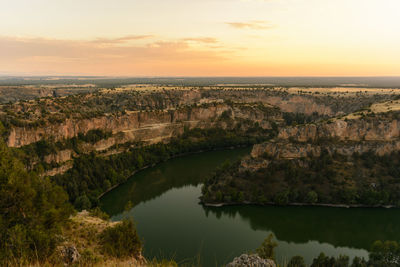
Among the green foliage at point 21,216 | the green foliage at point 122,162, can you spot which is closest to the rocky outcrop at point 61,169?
the green foliage at point 122,162

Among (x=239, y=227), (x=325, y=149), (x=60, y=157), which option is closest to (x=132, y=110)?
(x=60, y=157)

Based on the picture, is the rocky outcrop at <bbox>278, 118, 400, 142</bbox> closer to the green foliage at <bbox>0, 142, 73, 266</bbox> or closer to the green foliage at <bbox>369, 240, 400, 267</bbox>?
the green foliage at <bbox>369, 240, 400, 267</bbox>

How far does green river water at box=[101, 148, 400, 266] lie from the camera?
20016 mm

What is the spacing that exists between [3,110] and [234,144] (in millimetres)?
40299

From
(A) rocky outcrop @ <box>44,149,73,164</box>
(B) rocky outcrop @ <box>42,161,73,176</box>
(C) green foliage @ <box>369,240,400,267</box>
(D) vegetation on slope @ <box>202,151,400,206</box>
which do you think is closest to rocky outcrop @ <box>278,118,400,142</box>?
(D) vegetation on slope @ <box>202,151,400,206</box>

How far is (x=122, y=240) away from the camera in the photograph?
34.2 feet

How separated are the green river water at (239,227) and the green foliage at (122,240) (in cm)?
694

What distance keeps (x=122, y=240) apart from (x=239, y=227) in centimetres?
1589

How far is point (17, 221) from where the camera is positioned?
268 inches

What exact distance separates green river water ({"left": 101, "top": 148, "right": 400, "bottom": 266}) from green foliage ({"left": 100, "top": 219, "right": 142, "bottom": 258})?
6944 mm

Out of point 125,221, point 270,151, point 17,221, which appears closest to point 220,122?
point 270,151

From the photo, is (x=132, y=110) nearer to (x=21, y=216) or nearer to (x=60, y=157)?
(x=60, y=157)

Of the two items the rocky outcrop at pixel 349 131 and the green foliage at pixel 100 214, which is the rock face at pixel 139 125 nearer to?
the green foliage at pixel 100 214

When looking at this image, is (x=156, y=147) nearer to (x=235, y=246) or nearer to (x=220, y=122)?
(x=220, y=122)
